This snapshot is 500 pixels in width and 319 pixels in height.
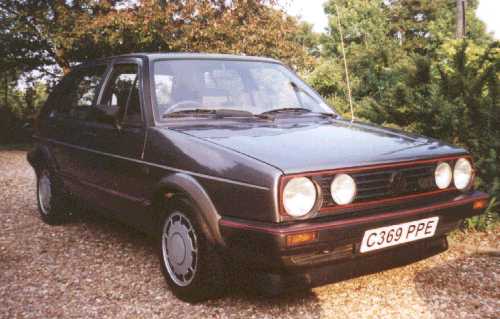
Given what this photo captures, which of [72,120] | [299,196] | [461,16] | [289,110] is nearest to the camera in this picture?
[299,196]

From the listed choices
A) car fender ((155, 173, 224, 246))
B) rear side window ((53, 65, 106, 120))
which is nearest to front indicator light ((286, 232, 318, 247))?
car fender ((155, 173, 224, 246))

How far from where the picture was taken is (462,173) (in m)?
3.23

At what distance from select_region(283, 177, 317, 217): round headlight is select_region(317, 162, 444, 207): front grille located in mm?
70

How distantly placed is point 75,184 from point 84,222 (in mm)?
984

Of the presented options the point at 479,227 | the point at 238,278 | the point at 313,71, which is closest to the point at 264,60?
the point at 238,278

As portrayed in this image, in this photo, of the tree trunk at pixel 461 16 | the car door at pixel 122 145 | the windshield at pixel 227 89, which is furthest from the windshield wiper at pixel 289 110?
the tree trunk at pixel 461 16

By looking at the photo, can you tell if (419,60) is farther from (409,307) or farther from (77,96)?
(77,96)

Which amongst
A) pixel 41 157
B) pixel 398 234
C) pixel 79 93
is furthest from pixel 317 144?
pixel 41 157

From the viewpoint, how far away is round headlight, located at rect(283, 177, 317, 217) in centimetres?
255

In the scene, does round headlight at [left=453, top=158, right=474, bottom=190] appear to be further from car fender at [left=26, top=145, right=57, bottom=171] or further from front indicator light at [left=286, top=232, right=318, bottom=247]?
car fender at [left=26, top=145, right=57, bottom=171]

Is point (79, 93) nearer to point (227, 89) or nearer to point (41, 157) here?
point (41, 157)

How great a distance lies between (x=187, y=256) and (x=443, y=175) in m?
1.67

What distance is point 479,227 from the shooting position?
4.59 metres

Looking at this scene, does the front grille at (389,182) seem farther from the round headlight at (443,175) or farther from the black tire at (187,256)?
the black tire at (187,256)
